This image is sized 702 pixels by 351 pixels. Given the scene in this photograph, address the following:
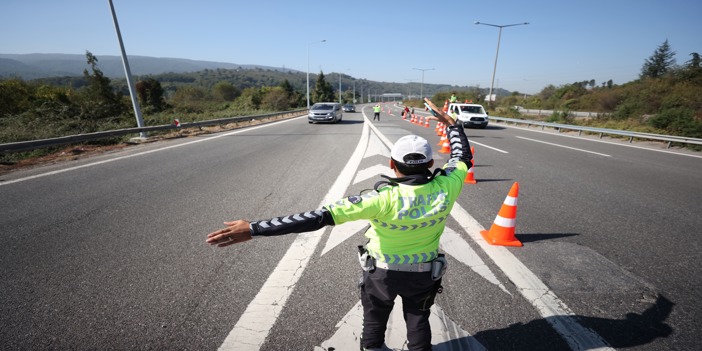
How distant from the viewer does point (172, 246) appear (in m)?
3.61

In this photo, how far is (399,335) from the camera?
231cm

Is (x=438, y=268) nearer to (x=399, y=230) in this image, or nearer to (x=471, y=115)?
(x=399, y=230)

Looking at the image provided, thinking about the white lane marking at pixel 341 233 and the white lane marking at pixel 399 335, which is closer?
the white lane marking at pixel 399 335

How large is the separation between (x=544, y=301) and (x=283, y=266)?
258 cm

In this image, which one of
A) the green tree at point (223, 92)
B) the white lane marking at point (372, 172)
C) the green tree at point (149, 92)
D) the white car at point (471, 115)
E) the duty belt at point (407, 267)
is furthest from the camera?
the green tree at point (223, 92)

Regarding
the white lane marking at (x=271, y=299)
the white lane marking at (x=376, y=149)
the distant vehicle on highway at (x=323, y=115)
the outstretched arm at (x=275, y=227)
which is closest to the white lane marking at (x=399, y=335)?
the white lane marking at (x=271, y=299)

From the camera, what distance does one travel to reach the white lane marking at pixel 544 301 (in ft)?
7.27

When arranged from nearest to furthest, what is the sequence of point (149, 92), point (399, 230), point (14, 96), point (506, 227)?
1. point (399, 230)
2. point (506, 227)
3. point (14, 96)
4. point (149, 92)

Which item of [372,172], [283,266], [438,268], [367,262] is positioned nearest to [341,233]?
[283,266]

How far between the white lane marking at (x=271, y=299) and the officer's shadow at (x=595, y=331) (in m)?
1.35

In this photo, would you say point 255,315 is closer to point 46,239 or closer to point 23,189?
point 46,239

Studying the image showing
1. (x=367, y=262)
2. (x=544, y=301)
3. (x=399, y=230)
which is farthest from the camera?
(x=544, y=301)

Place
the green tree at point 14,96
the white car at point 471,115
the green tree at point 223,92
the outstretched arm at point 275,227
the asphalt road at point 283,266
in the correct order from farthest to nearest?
the green tree at point 223,92 → the green tree at point 14,96 → the white car at point 471,115 → the asphalt road at point 283,266 → the outstretched arm at point 275,227

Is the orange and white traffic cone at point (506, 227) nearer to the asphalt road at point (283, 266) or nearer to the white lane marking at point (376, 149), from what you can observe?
the asphalt road at point (283, 266)
